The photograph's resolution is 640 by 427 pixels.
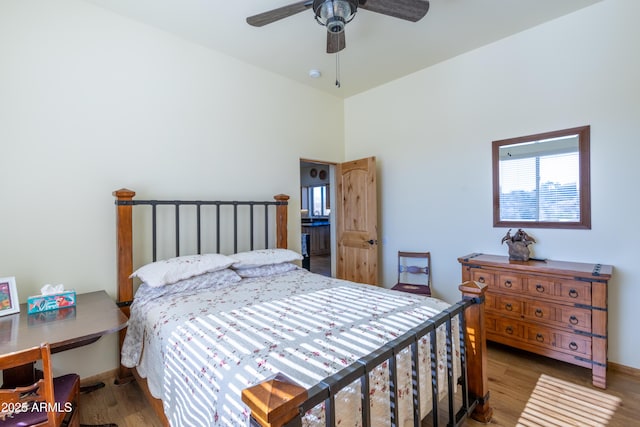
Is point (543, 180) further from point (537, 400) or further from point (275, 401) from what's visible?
point (275, 401)

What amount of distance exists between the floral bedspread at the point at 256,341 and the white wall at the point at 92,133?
73 cm

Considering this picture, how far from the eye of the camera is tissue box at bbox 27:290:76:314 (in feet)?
5.99

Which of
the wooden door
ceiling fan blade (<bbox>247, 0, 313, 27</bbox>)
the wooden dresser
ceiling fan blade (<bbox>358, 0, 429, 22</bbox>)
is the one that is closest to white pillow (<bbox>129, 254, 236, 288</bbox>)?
ceiling fan blade (<bbox>247, 0, 313, 27</bbox>)

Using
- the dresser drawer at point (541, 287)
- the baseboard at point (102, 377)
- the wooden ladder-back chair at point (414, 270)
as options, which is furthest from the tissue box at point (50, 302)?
the dresser drawer at point (541, 287)

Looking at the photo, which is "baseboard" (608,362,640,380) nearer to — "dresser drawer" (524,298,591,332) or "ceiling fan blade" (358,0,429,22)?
"dresser drawer" (524,298,591,332)

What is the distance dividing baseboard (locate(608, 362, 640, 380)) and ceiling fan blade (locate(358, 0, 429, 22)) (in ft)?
10.5

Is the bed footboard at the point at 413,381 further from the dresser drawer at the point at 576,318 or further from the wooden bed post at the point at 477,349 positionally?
the dresser drawer at the point at 576,318

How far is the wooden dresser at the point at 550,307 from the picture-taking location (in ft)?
7.41

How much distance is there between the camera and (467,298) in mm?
1848

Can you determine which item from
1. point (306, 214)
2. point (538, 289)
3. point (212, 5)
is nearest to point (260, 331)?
point (538, 289)

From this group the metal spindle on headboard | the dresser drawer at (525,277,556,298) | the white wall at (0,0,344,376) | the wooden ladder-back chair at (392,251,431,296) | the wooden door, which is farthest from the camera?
the wooden door

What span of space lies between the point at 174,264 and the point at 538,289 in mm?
3057

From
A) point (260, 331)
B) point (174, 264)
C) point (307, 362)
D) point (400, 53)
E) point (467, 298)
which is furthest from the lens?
point (400, 53)

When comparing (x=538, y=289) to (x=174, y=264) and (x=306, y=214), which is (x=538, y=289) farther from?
(x=306, y=214)
